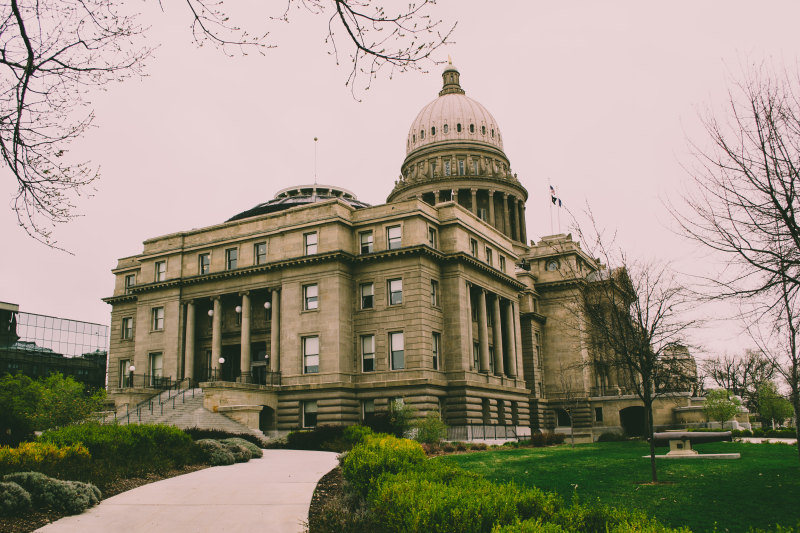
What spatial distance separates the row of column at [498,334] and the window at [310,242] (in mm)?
11580

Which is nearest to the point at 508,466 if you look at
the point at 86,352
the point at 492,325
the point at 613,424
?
the point at 492,325

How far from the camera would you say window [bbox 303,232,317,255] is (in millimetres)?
48250

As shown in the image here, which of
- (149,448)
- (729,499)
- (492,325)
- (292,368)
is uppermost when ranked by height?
(492,325)

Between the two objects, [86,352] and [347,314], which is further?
[86,352]

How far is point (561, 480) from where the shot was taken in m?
19.0

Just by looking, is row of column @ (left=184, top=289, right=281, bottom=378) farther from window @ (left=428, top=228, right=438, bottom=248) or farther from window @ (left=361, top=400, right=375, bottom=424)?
window @ (left=428, top=228, right=438, bottom=248)

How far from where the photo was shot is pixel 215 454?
2292cm

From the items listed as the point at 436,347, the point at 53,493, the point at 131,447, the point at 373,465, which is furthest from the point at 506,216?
the point at 53,493

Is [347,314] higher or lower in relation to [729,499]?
higher

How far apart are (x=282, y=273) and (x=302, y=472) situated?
2897cm

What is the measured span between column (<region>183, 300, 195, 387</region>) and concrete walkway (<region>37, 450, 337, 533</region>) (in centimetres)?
3336

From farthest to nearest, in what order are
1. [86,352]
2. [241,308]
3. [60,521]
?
[86,352]
[241,308]
[60,521]

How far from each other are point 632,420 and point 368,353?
35.2 metres

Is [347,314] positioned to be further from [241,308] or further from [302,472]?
[302,472]
